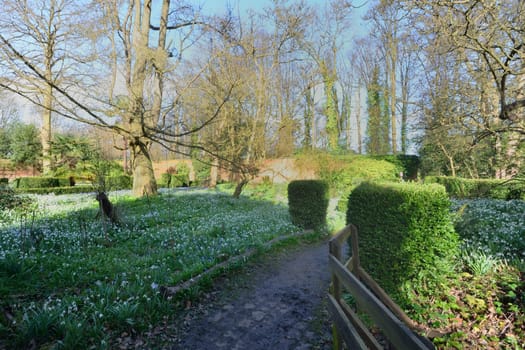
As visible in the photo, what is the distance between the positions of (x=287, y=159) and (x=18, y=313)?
15.4 meters

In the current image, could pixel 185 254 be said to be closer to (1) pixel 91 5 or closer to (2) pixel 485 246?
(2) pixel 485 246

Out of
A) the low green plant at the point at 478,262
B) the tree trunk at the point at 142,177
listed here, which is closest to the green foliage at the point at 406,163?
the tree trunk at the point at 142,177

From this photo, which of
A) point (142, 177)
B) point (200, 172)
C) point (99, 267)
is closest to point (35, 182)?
point (142, 177)

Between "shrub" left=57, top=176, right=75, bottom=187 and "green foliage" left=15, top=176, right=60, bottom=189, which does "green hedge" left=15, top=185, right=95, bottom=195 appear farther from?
"shrub" left=57, top=176, right=75, bottom=187

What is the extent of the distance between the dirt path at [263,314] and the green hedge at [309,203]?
118 inches

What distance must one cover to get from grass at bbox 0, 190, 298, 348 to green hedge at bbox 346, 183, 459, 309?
2598 mm

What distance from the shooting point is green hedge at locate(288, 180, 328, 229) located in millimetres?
8359

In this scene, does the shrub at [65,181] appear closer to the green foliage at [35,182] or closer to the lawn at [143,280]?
the green foliage at [35,182]

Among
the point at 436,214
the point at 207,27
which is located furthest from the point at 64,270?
the point at 207,27

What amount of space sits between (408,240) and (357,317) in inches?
73.9

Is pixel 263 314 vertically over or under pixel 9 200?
under

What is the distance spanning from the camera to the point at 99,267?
447 cm

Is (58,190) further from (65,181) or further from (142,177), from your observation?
(142,177)

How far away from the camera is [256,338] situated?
3174 mm
